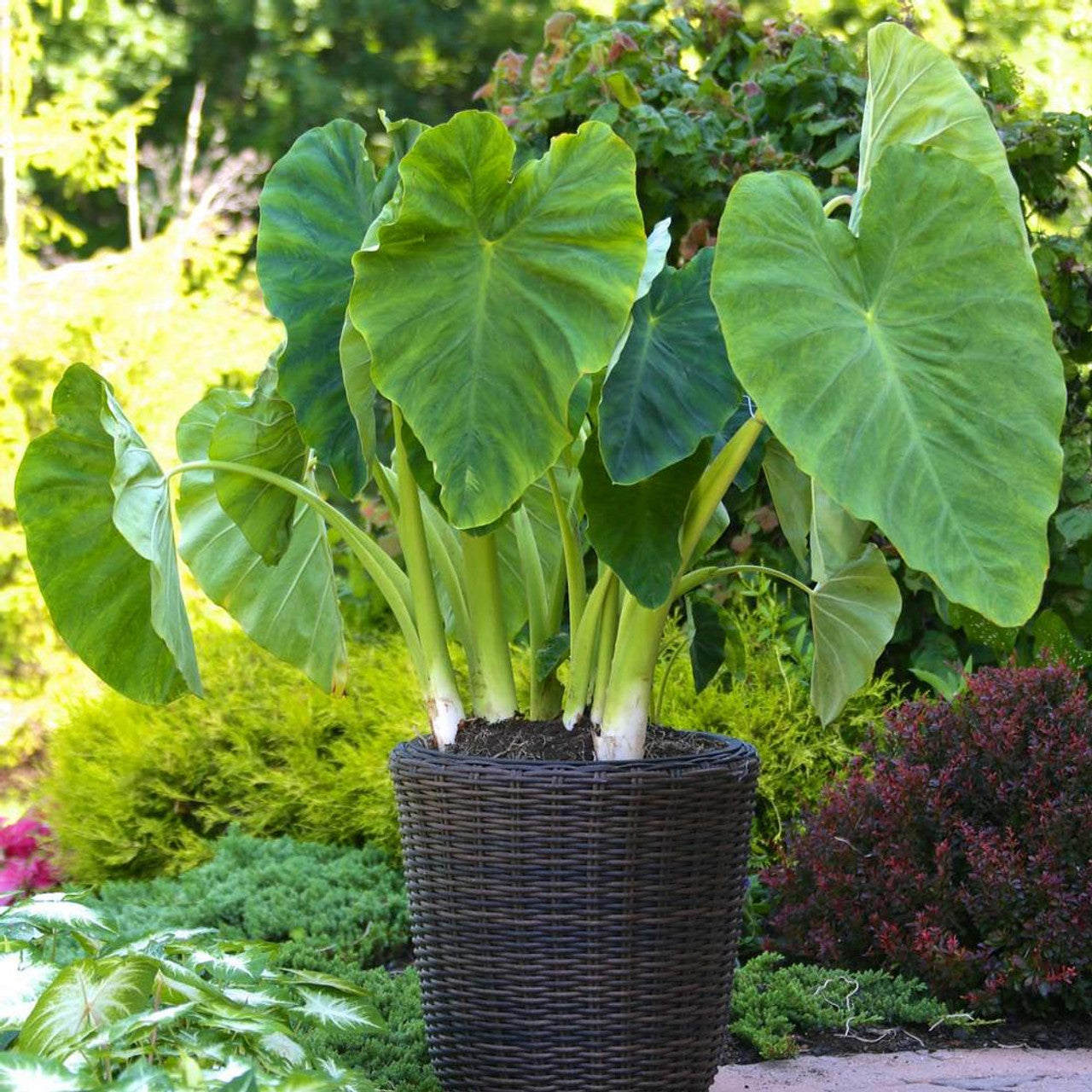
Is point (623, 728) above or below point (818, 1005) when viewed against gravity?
above

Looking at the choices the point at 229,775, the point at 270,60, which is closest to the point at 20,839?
the point at 229,775

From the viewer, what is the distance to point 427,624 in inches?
89.0

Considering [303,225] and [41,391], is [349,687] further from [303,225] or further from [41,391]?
[41,391]

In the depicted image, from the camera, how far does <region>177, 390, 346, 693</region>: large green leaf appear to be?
251cm

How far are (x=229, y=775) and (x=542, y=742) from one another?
1.89 m

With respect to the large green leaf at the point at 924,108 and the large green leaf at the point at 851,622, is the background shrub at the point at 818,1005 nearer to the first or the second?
the large green leaf at the point at 851,622

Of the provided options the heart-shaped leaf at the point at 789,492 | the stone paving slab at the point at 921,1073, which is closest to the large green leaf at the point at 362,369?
the heart-shaped leaf at the point at 789,492

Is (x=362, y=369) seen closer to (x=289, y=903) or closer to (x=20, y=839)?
(x=289, y=903)

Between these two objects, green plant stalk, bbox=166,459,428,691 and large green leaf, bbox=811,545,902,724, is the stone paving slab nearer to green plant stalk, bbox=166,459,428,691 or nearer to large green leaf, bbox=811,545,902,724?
large green leaf, bbox=811,545,902,724

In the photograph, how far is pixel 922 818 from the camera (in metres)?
2.90

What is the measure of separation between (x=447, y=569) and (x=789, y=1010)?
3.46ft

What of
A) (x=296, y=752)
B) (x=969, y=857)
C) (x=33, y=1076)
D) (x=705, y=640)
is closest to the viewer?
(x=33, y=1076)

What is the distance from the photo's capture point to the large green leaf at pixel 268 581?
2506 mm

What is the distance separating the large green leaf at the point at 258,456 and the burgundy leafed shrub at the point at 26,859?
184 cm
